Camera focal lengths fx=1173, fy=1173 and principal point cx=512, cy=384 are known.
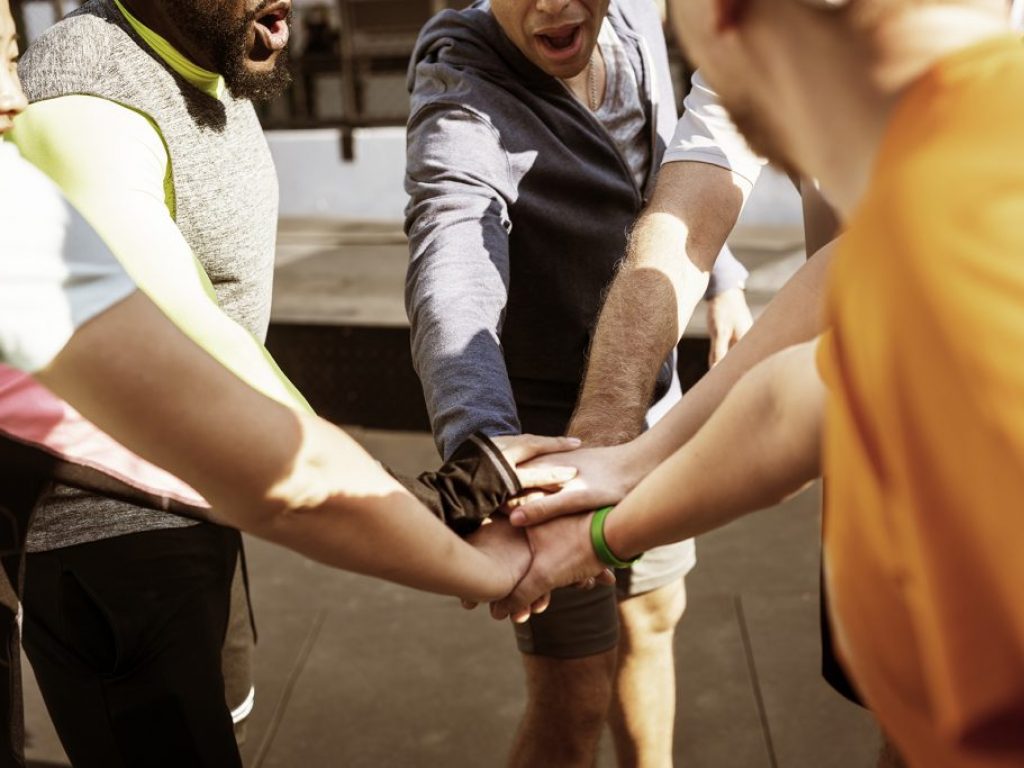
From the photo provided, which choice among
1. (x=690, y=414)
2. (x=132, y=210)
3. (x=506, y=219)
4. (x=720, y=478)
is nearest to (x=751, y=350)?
(x=690, y=414)

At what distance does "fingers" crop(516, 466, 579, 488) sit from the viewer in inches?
68.9

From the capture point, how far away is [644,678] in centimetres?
241

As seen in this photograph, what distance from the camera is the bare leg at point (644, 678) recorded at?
238cm

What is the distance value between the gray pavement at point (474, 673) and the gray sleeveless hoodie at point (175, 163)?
1351mm

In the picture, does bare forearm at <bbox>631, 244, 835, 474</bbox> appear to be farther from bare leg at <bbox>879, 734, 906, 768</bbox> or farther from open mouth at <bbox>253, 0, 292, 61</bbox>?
open mouth at <bbox>253, 0, 292, 61</bbox>

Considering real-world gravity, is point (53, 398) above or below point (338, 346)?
above

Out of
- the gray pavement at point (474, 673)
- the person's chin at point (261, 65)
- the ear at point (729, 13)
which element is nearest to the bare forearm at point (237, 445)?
the ear at point (729, 13)

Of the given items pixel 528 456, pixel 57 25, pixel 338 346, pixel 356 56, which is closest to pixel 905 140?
pixel 528 456

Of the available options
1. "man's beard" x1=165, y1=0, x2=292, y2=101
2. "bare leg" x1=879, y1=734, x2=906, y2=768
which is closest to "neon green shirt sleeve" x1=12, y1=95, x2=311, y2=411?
"man's beard" x1=165, y1=0, x2=292, y2=101

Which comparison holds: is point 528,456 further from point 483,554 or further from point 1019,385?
point 1019,385

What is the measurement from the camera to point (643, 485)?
1646 mm

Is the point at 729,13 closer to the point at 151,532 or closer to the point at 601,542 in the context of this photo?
the point at 601,542

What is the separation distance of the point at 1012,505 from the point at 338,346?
4.75 metres

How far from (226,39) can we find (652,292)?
80cm
